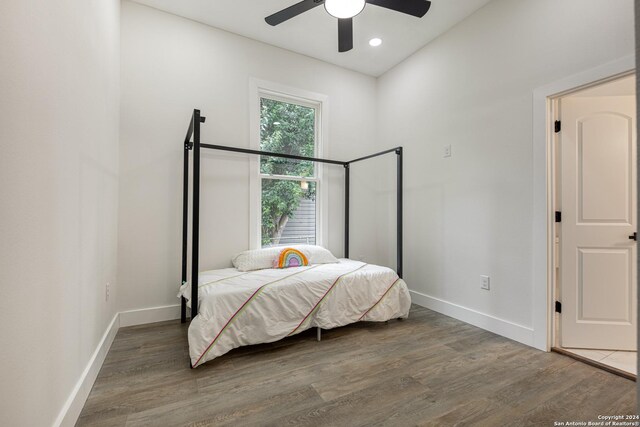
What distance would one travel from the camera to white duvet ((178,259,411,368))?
197cm

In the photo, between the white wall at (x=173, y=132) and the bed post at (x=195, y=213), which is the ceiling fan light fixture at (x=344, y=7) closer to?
the bed post at (x=195, y=213)

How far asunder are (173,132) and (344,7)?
6.18 ft

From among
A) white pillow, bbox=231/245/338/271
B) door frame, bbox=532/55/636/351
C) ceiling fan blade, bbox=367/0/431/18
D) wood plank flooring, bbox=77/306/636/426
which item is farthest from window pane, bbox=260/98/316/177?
door frame, bbox=532/55/636/351

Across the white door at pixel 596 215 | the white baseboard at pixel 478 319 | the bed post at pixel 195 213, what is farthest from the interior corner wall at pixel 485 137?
the bed post at pixel 195 213

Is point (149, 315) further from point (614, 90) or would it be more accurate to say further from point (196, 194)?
point (614, 90)

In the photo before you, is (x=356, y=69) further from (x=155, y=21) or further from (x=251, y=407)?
(x=251, y=407)

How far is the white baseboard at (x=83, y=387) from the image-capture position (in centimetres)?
128

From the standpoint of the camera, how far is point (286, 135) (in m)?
3.37

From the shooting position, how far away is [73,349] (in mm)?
1413

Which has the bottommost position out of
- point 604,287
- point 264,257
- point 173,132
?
point 604,287

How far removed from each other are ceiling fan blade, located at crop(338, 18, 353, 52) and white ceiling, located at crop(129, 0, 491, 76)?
0.60 metres

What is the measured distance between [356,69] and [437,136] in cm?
148

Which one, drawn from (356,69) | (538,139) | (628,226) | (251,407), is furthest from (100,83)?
(628,226)

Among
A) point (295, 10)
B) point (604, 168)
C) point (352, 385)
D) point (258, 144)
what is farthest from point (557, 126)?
point (258, 144)
